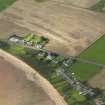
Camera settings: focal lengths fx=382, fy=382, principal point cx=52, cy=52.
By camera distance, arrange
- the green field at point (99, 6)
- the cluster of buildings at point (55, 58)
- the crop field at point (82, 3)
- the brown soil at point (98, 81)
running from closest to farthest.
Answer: the brown soil at point (98, 81) < the cluster of buildings at point (55, 58) < the green field at point (99, 6) < the crop field at point (82, 3)

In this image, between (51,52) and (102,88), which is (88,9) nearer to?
(51,52)

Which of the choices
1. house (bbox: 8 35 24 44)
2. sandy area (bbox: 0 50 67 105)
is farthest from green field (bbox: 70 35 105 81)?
house (bbox: 8 35 24 44)

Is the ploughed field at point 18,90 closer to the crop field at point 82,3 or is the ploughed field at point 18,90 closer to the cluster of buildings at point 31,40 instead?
the cluster of buildings at point 31,40

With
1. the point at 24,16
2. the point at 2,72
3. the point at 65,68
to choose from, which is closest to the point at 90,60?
the point at 65,68

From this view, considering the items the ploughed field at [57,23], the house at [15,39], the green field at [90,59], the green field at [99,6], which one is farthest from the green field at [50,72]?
the green field at [99,6]

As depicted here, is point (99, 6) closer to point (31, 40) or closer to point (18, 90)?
point (31, 40)

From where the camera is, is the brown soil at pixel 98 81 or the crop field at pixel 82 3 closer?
the brown soil at pixel 98 81

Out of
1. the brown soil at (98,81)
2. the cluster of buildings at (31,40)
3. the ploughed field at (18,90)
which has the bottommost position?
the ploughed field at (18,90)
